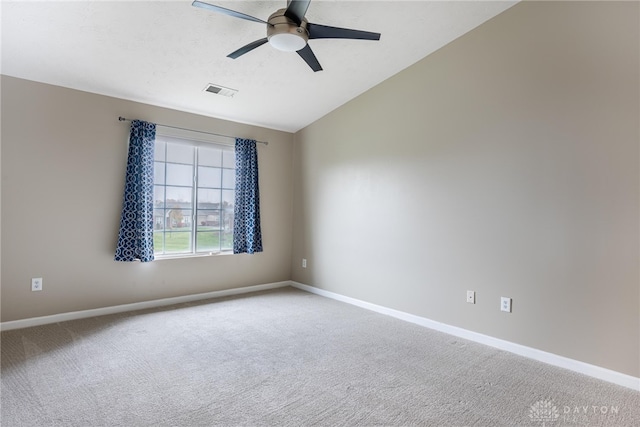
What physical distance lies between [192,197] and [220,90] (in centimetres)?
144

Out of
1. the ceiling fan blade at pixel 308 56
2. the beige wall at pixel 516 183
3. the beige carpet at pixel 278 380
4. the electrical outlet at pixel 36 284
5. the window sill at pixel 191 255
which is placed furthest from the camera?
the window sill at pixel 191 255

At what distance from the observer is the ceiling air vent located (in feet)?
12.6

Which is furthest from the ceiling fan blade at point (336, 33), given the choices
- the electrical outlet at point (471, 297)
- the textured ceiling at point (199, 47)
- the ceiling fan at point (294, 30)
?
the electrical outlet at point (471, 297)

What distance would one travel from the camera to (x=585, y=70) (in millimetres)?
2658

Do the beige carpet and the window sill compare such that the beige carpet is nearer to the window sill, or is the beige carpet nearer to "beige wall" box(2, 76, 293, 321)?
"beige wall" box(2, 76, 293, 321)

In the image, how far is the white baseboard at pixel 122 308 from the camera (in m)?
3.38

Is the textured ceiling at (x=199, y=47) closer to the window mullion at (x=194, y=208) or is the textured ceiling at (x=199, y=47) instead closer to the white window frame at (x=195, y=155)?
the white window frame at (x=195, y=155)

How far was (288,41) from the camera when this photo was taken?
8.07ft

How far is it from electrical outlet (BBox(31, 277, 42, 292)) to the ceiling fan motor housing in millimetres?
3298

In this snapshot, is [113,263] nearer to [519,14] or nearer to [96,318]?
[96,318]

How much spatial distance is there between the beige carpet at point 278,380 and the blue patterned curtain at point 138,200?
0.79m

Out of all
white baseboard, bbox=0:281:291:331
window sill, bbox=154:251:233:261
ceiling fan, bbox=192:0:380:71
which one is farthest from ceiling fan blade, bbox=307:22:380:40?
white baseboard, bbox=0:281:291:331

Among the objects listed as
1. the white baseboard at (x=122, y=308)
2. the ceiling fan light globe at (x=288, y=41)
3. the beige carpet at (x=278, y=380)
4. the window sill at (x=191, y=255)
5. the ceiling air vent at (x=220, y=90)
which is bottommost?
the beige carpet at (x=278, y=380)

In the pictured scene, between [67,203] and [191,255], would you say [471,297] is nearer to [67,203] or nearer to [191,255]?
[191,255]
